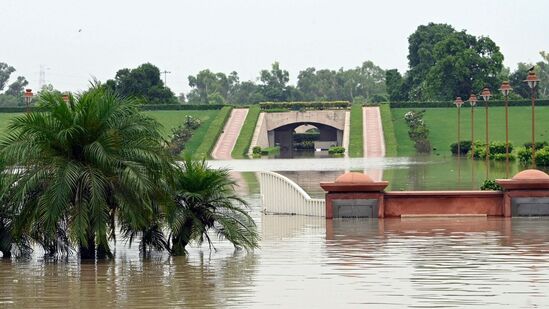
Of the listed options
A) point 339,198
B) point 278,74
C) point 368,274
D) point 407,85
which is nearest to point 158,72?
point 407,85

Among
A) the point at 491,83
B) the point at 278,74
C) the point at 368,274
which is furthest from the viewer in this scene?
the point at 278,74

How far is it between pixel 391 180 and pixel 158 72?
5991cm

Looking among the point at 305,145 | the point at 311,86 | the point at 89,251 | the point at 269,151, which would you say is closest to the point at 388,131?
the point at 269,151

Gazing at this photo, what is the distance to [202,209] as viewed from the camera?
622 inches

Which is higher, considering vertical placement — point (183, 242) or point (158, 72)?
point (158, 72)

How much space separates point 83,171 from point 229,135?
60.9 m

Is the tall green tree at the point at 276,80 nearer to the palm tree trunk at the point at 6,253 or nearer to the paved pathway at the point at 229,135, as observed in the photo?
the paved pathway at the point at 229,135

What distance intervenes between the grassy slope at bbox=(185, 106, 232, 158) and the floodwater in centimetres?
4758

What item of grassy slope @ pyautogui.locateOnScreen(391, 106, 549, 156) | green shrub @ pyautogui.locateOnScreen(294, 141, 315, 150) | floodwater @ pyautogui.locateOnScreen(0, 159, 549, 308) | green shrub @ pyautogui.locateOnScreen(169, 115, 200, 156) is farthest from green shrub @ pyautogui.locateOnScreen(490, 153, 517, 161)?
floodwater @ pyautogui.locateOnScreen(0, 159, 549, 308)

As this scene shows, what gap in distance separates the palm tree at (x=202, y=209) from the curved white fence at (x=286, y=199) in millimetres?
5032

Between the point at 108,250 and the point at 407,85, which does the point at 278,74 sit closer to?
the point at 407,85

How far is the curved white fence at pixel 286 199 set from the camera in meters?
21.2

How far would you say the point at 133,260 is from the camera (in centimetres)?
1526

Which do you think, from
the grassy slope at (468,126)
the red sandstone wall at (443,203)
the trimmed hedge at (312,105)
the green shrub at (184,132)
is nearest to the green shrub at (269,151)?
the green shrub at (184,132)
